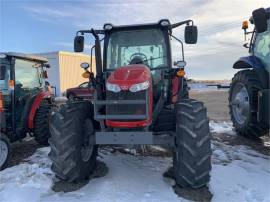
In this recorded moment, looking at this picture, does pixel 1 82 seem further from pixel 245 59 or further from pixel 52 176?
pixel 245 59

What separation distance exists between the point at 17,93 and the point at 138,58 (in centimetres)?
315

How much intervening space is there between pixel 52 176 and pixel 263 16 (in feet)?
13.9

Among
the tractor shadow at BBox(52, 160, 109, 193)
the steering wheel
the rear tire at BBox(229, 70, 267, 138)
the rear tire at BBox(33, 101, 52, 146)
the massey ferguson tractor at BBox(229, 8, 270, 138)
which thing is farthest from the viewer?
the rear tire at BBox(33, 101, 52, 146)

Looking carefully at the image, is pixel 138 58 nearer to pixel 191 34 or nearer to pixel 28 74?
pixel 191 34

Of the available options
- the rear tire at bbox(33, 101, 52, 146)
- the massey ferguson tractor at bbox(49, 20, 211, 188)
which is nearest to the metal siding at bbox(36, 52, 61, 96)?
the rear tire at bbox(33, 101, 52, 146)

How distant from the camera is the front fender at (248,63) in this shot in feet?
24.0

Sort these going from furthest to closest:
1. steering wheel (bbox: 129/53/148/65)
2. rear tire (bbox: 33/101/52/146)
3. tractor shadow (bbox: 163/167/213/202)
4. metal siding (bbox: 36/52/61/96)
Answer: metal siding (bbox: 36/52/61/96)
rear tire (bbox: 33/101/52/146)
steering wheel (bbox: 129/53/148/65)
tractor shadow (bbox: 163/167/213/202)

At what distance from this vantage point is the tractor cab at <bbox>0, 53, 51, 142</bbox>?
7.64m

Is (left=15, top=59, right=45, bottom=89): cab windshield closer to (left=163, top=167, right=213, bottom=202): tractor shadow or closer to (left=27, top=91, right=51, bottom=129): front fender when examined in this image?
(left=27, top=91, right=51, bottom=129): front fender

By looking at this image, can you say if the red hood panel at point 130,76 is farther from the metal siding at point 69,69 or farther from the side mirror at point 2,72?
the metal siding at point 69,69

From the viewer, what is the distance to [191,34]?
6.13m

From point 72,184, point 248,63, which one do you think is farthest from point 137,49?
point 248,63

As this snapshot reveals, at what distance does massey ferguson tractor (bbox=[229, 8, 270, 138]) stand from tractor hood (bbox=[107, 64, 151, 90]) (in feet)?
7.66

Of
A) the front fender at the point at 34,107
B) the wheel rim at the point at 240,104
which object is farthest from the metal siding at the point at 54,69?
the wheel rim at the point at 240,104
